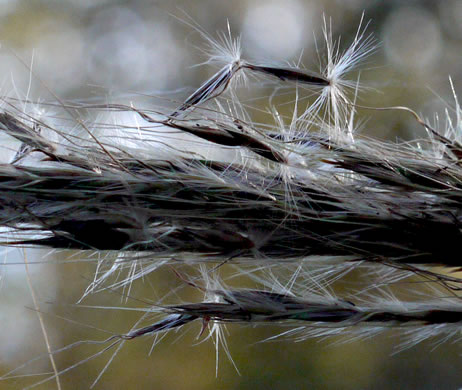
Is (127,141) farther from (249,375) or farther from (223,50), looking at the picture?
(249,375)

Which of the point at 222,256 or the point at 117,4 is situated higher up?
the point at 117,4

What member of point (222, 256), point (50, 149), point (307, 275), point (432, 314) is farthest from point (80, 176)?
point (432, 314)


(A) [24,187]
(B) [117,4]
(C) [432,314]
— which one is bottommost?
(C) [432,314]

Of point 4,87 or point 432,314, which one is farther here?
point 4,87

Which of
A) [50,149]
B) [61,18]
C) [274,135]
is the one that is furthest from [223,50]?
[61,18]

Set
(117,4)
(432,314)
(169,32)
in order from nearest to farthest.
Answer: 1. (432,314)
2. (169,32)
3. (117,4)

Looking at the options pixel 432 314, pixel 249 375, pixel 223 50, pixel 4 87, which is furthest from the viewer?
pixel 249 375
